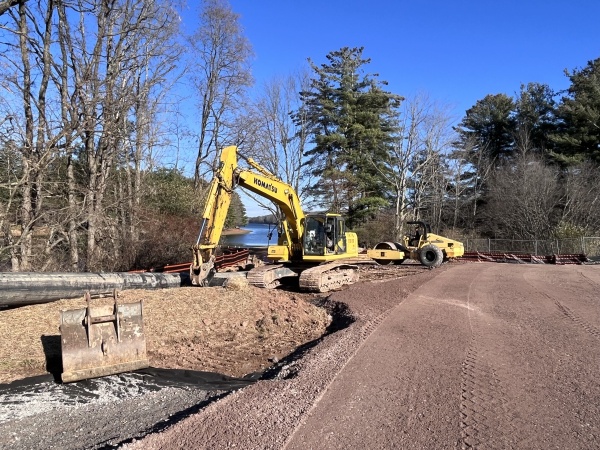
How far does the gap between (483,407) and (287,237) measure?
11170 millimetres

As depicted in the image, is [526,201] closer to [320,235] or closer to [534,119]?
[534,119]

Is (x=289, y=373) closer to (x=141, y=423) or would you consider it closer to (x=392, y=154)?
(x=141, y=423)

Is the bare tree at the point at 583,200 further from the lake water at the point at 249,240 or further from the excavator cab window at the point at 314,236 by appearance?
the excavator cab window at the point at 314,236

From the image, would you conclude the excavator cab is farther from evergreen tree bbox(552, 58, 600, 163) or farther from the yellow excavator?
evergreen tree bbox(552, 58, 600, 163)

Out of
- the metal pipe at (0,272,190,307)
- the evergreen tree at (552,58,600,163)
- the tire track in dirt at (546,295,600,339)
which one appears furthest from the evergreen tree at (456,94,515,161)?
the metal pipe at (0,272,190,307)

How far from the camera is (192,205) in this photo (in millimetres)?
23281

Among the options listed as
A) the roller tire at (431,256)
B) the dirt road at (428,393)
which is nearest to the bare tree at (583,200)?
the roller tire at (431,256)

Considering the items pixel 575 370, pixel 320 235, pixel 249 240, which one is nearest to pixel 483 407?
pixel 575 370

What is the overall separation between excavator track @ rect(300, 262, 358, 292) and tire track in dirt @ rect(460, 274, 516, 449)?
24.6ft

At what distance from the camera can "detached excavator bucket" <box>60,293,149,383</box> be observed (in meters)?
6.25

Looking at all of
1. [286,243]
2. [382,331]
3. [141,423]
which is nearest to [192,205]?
[286,243]

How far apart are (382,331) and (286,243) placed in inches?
312

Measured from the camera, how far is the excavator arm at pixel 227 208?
11719 mm

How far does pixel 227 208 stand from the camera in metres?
12.7
